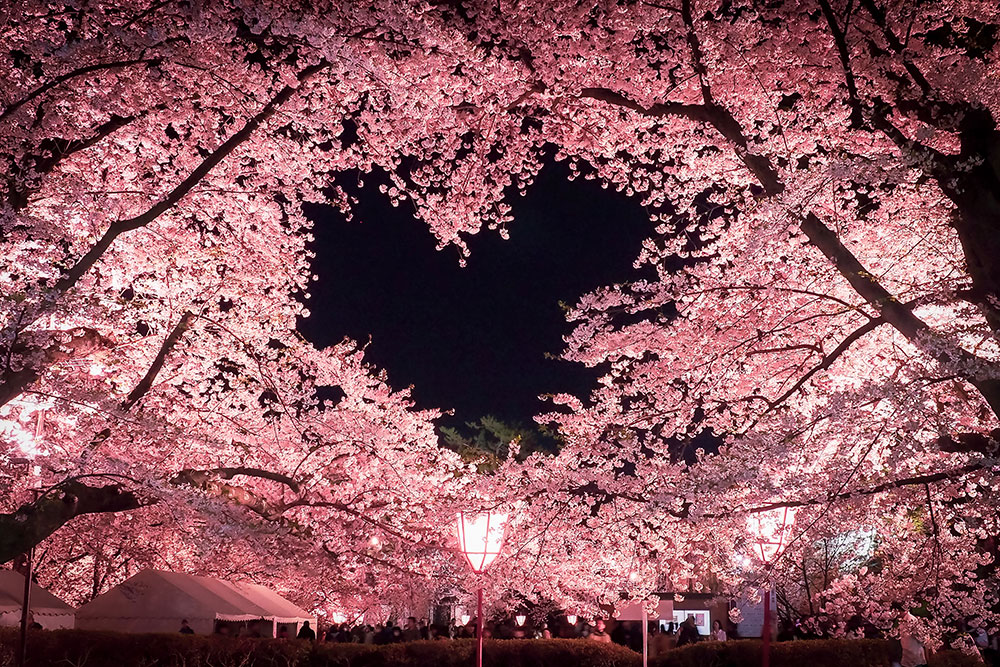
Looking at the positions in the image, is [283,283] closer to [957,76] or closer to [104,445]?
[104,445]

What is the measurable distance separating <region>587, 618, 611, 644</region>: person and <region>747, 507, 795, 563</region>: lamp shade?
6.44 metres

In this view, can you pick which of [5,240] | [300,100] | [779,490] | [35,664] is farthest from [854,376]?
[35,664]

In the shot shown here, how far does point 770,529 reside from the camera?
10.2m

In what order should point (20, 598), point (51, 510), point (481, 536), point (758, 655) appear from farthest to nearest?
point (758, 655), point (20, 598), point (481, 536), point (51, 510)

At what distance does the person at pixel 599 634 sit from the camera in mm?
16305

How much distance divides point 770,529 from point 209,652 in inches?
305

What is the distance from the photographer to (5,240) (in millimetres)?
8953

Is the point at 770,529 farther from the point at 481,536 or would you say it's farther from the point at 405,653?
the point at 405,653

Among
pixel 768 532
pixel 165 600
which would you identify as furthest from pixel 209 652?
pixel 768 532

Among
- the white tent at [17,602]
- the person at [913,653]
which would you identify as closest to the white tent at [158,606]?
the white tent at [17,602]

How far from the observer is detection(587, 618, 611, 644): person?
16.3 meters

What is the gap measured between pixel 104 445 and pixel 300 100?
4.52m

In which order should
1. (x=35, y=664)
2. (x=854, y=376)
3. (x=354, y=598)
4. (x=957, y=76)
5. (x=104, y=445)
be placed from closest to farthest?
(x=957, y=76) < (x=104, y=445) < (x=854, y=376) < (x=35, y=664) < (x=354, y=598)

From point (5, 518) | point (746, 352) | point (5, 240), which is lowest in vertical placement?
point (5, 518)
